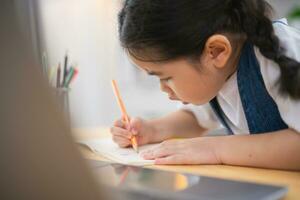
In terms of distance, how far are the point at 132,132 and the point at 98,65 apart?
3.59 feet

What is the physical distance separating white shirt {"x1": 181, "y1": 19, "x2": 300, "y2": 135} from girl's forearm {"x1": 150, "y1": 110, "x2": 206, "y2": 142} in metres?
0.13

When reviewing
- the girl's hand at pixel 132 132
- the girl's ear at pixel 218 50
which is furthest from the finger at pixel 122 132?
the girl's ear at pixel 218 50

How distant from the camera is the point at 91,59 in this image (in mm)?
1919

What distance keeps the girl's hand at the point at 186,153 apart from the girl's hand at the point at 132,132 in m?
0.12

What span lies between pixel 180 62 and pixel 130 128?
0.72 feet

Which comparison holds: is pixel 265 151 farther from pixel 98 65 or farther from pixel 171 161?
pixel 98 65

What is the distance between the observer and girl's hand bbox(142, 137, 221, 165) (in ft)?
2.29

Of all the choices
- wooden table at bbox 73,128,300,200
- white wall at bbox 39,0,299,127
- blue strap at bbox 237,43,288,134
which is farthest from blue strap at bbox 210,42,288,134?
white wall at bbox 39,0,299,127

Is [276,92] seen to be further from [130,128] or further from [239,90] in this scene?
[130,128]

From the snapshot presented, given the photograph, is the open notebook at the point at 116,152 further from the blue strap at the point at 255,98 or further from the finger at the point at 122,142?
the blue strap at the point at 255,98

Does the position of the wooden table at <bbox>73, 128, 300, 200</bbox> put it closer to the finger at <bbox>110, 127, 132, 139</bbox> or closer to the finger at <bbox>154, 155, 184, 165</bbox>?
the finger at <bbox>154, 155, 184, 165</bbox>

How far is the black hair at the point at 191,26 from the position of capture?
0.71 m

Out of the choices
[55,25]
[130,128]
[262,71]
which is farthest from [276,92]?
[55,25]

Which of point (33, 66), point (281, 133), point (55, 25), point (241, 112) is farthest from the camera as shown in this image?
point (55, 25)
